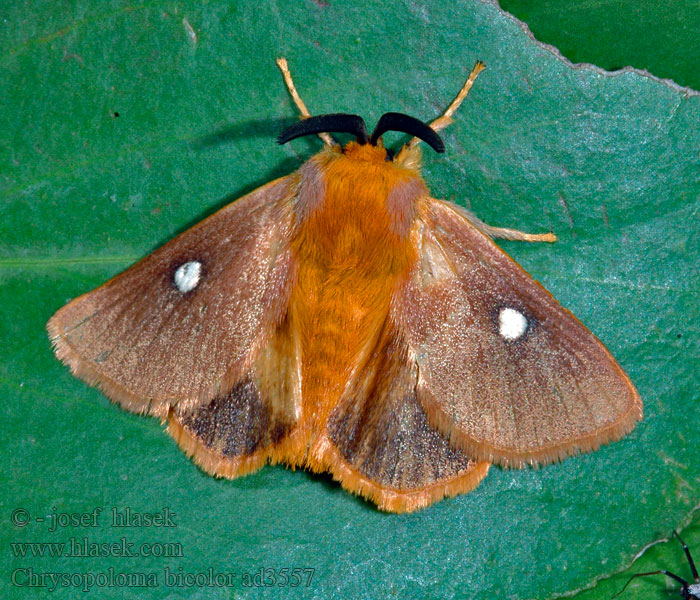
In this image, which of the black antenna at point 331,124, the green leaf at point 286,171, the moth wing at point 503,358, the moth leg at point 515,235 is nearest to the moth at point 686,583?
the green leaf at point 286,171

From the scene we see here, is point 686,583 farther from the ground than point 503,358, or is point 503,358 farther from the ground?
point 503,358

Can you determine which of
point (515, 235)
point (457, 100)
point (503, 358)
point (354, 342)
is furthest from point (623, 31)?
point (354, 342)

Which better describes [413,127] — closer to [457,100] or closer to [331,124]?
[331,124]

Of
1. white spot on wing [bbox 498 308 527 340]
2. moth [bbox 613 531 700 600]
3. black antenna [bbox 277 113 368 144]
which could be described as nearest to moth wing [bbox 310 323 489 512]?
white spot on wing [bbox 498 308 527 340]

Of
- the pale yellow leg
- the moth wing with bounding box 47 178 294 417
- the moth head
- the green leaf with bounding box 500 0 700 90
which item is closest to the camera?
the moth head

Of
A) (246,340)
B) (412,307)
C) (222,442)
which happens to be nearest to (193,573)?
(222,442)

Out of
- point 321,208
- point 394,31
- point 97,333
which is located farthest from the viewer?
point 394,31

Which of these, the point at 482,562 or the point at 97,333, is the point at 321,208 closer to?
the point at 97,333

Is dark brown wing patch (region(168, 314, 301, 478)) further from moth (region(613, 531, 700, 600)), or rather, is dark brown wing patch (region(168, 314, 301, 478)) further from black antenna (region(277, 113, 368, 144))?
moth (region(613, 531, 700, 600))
